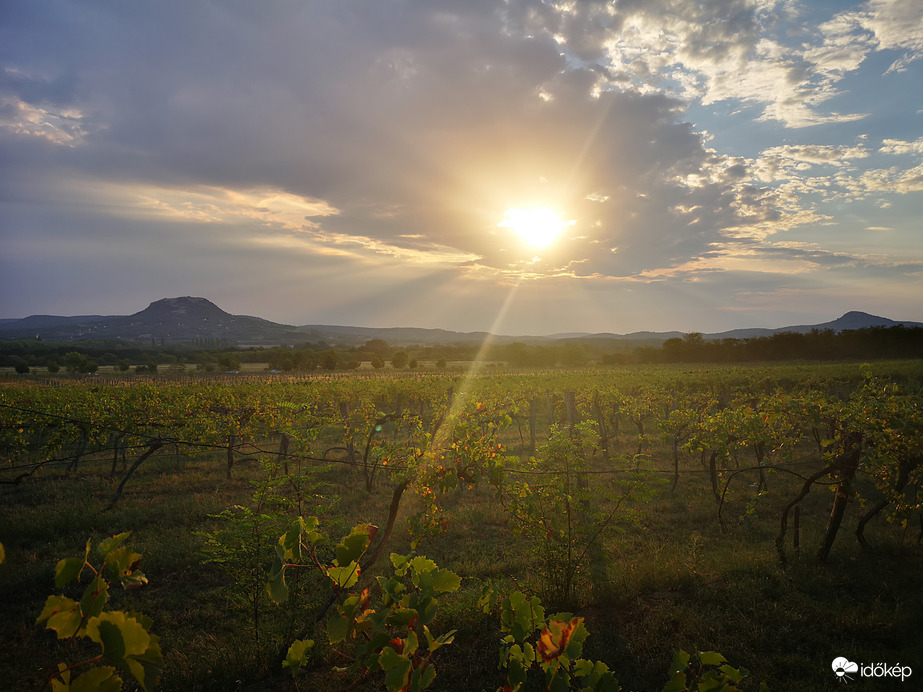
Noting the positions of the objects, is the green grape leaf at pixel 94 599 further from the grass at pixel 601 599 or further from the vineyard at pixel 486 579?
the grass at pixel 601 599

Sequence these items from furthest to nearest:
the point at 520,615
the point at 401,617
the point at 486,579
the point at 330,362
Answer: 1. the point at 330,362
2. the point at 486,579
3. the point at 520,615
4. the point at 401,617

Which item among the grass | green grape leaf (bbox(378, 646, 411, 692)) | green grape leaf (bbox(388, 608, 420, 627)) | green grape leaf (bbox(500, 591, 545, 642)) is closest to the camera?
green grape leaf (bbox(378, 646, 411, 692))

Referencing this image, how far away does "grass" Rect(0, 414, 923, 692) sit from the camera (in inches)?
187

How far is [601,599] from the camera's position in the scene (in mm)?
6066

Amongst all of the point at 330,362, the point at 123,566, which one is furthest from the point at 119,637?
the point at 330,362

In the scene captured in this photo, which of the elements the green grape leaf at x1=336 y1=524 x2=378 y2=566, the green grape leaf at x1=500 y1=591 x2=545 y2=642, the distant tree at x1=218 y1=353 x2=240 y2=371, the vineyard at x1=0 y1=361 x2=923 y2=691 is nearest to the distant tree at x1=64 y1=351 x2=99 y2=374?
the distant tree at x1=218 y1=353 x2=240 y2=371

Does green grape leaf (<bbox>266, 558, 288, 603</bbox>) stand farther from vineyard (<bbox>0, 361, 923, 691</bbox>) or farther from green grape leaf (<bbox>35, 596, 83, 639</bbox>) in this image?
green grape leaf (<bbox>35, 596, 83, 639</bbox>)

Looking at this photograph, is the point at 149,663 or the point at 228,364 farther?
the point at 228,364

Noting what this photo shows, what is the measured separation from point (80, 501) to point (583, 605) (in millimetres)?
12152

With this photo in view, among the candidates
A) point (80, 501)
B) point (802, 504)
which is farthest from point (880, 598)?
point (80, 501)

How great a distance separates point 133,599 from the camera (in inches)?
269

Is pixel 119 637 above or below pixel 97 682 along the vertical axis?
above

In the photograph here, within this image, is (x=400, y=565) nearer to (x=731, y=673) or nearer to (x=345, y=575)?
(x=345, y=575)

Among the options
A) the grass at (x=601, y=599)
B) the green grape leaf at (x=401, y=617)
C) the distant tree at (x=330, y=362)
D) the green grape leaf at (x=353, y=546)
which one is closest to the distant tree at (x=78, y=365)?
the distant tree at (x=330, y=362)
